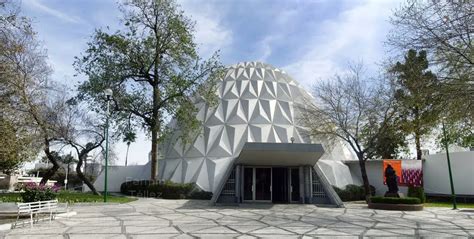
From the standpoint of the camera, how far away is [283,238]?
1089 cm

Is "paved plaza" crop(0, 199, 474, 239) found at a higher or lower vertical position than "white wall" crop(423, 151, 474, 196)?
lower

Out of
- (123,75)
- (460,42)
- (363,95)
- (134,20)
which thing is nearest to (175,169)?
(123,75)

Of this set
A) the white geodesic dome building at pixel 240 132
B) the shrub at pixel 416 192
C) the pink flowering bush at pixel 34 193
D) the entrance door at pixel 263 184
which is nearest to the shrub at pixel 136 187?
the white geodesic dome building at pixel 240 132

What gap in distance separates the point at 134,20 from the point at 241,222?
814 inches

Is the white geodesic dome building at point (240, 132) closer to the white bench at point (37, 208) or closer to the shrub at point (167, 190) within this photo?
the shrub at point (167, 190)

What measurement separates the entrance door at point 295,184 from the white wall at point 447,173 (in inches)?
561

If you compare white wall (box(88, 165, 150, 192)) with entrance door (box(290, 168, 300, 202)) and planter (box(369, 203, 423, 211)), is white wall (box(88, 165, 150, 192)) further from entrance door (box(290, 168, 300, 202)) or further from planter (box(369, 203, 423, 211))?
planter (box(369, 203, 423, 211))

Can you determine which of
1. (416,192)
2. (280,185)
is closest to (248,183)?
(280,185)

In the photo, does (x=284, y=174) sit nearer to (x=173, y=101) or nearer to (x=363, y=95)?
(x=363, y=95)

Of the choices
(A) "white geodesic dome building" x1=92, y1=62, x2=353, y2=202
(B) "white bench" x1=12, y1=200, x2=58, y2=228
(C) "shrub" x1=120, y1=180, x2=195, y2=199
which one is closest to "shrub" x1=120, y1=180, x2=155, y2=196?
(C) "shrub" x1=120, y1=180, x2=195, y2=199

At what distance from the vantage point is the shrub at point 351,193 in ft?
97.3

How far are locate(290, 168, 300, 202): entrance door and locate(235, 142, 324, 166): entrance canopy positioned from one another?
103 cm

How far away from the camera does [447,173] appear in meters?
31.2

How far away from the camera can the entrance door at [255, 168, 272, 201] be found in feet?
86.0
